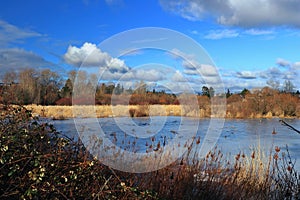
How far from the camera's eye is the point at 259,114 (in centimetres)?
2238

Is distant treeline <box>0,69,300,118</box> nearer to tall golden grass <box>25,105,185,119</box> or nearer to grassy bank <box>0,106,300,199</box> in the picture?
tall golden grass <box>25,105,185,119</box>

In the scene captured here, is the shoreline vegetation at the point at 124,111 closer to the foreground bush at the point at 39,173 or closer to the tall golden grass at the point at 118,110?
the tall golden grass at the point at 118,110

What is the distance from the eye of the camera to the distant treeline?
149 inches

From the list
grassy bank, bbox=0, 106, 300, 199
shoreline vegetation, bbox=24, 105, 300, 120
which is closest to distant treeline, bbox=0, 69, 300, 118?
shoreline vegetation, bbox=24, 105, 300, 120

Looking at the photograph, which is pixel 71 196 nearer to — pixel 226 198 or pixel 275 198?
pixel 226 198

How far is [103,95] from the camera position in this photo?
14.9 feet

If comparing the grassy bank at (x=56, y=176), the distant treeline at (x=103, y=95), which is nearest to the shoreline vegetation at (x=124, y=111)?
the distant treeline at (x=103, y=95)

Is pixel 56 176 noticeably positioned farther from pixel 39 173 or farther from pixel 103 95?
pixel 103 95

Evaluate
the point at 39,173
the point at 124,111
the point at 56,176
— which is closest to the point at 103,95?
the point at 124,111

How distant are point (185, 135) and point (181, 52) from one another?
3.10 meters

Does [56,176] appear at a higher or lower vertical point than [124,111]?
lower

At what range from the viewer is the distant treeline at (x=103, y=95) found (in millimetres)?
3794

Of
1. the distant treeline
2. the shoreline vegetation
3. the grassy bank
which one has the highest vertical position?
the distant treeline

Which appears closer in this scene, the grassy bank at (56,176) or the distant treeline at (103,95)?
the grassy bank at (56,176)
